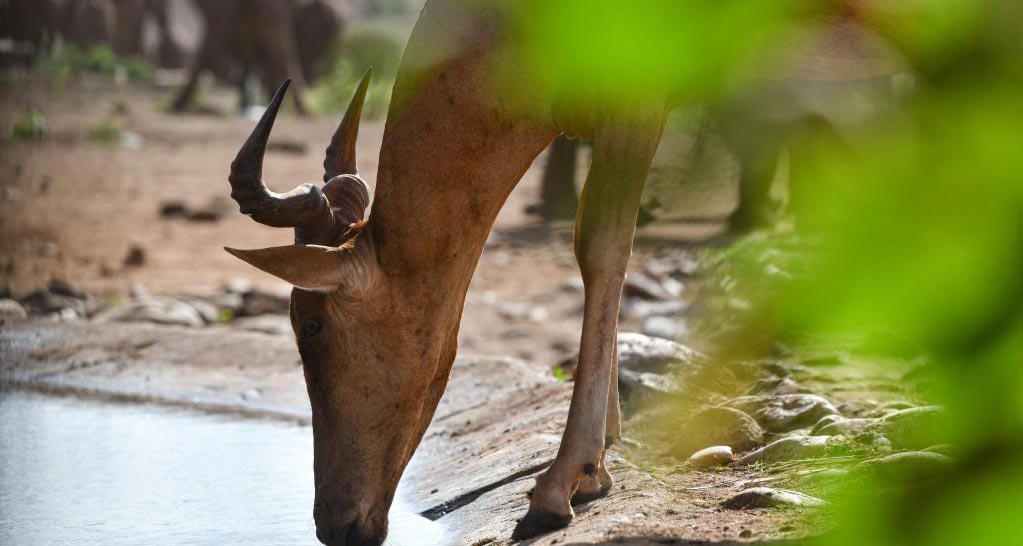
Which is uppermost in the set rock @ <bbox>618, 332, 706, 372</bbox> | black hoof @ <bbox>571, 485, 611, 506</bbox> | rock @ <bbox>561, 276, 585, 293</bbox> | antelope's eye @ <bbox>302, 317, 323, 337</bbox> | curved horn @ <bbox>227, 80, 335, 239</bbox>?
curved horn @ <bbox>227, 80, 335, 239</bbox>

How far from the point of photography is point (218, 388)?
6.31m

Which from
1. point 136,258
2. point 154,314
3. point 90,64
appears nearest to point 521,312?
point 154,314

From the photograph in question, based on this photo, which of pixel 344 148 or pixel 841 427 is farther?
pixel 841 427

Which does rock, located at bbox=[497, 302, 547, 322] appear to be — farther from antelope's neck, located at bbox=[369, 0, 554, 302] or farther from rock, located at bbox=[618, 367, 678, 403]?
antelope's neck, located at bbox=[369, 0, 554, 302]

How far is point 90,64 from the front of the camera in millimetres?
25719

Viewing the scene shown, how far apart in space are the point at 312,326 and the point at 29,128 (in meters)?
12.9

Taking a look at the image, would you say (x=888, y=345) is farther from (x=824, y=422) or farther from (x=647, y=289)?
(x=647, y=289)

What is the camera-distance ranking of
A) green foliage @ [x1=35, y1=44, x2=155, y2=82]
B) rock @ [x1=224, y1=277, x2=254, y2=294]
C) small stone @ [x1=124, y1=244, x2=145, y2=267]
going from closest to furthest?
rock @ [x1=224, y1=277, x2=254, y2=294] → small stone @ [x1=124, y1=244, x2=145, y2=267] → green foliage @ [x1=35, y1=44, x2=155, y2=82]

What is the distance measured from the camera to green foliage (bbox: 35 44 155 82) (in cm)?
2306

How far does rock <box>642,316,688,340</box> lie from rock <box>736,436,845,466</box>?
6.51ft

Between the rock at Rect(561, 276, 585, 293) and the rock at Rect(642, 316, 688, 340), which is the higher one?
the rock at Rect(642, 316, 688, 340)

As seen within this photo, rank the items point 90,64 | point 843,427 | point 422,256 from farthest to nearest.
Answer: point 90,64 → point 843,427 → point 422,256

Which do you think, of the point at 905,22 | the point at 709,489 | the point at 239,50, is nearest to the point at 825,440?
the point at 709,489

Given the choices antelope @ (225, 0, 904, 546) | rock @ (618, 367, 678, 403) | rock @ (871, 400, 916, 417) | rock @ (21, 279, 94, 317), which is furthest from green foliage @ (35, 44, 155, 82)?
antelope @ (225, 0, 904, 546)
